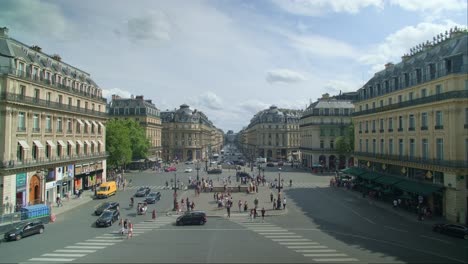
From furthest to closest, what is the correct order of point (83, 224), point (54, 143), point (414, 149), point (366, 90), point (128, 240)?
point (366, 90) < point (54, 143) < point (414, 149) < point (83, 224) < point (128, 240)

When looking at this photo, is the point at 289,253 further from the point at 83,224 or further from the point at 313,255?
the point at 83,224

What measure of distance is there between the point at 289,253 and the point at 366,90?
4303 centimetres

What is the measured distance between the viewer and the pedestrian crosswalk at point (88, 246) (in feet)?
76.2

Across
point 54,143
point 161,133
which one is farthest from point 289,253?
point 161,133

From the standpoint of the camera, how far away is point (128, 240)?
2827cm

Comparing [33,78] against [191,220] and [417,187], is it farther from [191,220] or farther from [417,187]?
[417,187]

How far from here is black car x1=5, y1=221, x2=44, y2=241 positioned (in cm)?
2822

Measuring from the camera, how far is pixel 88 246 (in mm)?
26250

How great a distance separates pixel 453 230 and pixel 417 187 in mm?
10806

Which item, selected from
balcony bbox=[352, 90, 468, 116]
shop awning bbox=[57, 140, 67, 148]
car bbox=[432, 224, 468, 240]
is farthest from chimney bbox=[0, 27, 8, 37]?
car bbox=[432, 224, 468, 240]

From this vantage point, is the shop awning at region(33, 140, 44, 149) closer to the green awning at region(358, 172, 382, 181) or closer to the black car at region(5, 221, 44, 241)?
the black car at region(5, 221, 44, 241)

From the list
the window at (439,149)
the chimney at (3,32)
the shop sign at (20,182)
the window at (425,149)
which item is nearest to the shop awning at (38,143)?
the shop sign at (20,182)

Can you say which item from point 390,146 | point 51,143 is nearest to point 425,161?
point 390,146

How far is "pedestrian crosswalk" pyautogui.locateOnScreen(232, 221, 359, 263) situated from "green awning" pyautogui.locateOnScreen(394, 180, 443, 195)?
16588 millimetres
